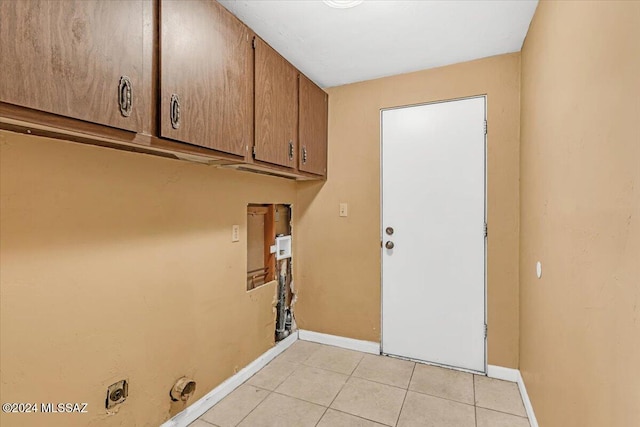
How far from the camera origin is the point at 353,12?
1781 mm

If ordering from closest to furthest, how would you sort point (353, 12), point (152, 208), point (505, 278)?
point (152, 208)
point (353, 12)
point (505, 278)

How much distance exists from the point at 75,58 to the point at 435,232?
2.34 metres

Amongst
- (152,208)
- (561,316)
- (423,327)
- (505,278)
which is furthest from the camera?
(423,327)

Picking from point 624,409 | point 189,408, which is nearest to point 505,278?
point 624,409

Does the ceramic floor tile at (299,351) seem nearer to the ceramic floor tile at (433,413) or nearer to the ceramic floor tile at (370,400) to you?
the ceramic floor tile at (370,400)

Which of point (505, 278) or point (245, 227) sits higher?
point (245, 227)

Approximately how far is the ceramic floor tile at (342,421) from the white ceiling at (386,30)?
238cm

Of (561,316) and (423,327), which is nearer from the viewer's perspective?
(561,316)

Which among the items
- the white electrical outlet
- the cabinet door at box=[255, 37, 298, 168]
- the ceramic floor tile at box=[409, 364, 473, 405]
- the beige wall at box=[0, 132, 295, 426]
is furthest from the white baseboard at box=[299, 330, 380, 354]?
the cabinet door at box=[255, 37, 298, 168]

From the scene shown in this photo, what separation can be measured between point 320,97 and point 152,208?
67.4 inches

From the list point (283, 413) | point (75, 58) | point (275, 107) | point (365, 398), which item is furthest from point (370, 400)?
point (75, 58)

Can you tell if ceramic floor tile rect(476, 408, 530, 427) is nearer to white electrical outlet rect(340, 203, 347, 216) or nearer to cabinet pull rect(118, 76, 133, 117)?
white electrical outlet rect(340, 203, 347, 216)

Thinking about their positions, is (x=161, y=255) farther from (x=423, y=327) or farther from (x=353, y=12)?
(x=423, y=327)

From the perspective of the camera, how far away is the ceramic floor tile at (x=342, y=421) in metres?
1.79
